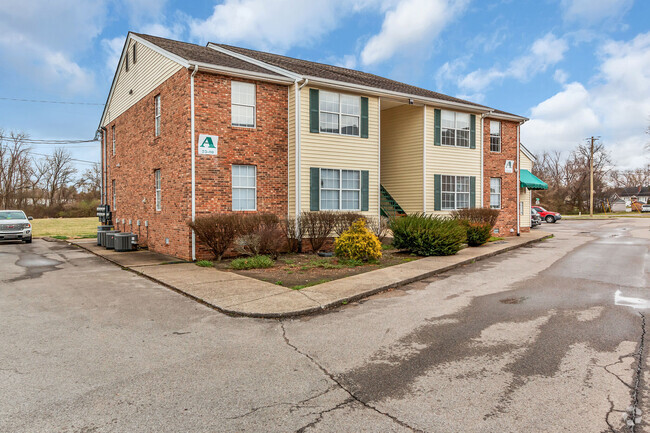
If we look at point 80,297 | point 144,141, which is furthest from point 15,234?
point 80,297

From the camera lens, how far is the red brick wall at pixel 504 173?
20.9 meters

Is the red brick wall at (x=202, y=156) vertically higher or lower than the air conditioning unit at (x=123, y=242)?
higher

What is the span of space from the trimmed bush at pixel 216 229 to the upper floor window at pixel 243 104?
3.47 m

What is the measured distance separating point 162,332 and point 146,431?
2.81 m


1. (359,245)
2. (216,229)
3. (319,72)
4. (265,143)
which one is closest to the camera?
(359,245)

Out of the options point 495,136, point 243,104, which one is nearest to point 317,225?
point 243,104

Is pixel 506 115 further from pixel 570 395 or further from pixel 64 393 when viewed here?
pixel 64 393

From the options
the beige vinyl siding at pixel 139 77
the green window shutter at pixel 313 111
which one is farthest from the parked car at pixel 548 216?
the beige vinyl siding at pixel 139 77

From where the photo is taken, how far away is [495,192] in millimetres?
21500

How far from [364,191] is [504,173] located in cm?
978

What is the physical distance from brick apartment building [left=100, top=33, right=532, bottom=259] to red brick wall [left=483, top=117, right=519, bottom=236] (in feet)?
0.41

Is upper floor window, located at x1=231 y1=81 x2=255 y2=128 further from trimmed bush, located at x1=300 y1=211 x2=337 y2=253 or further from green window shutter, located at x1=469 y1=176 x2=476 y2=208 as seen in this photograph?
green window shutter, located at x1=469 y1=176 x2=476 y2=208

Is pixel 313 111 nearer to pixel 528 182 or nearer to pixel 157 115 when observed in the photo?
pixel 157 115

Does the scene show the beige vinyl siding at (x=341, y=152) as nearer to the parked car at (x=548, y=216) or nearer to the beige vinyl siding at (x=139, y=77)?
the beige vinyl siding at (x=139, y=77)
